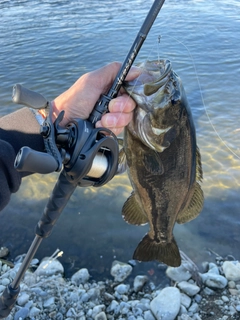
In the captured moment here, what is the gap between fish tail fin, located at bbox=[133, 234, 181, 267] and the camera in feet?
10.4

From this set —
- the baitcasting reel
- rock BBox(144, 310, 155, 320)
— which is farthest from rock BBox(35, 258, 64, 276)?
the baitcasting reel

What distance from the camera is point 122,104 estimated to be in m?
2.44

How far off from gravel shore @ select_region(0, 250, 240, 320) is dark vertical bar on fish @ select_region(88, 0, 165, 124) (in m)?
2.17

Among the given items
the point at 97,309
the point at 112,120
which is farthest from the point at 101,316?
the point at 112,120

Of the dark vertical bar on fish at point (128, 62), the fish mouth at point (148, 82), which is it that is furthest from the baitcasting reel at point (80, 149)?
the fish mouth at point (148, 82)

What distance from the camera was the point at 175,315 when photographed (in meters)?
3.54

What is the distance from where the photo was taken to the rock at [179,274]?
4.00 metres

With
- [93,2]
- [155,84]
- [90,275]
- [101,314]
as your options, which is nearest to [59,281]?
[90,275]

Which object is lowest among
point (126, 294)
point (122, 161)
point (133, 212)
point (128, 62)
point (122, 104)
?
point (126, 294)

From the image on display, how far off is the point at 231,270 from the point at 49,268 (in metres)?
2.10

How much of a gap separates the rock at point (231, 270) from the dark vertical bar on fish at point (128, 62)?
2599mm

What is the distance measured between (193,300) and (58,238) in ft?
6.39

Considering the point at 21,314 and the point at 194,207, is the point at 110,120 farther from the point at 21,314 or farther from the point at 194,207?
the point at 21,314

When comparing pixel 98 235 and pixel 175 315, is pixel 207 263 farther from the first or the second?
pixel 98 235
